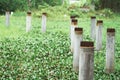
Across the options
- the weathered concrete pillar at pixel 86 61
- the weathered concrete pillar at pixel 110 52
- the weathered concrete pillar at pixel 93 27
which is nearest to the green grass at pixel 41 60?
the weathered concrete pillar at pixel 110 52

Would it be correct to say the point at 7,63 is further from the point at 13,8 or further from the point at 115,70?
the point at 13,8

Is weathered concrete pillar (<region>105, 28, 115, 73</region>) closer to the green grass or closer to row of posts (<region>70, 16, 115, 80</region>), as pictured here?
row of posts (<region>70, 16, 115, 80</region>)

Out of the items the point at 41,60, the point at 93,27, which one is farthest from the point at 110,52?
the point at 93,27

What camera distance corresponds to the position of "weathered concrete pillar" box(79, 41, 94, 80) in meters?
6.09

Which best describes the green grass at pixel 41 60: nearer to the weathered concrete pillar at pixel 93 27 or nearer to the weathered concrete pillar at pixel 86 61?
the weathered concrete pillar at pixel 93 27

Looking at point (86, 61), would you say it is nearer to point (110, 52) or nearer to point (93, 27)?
point (110, 52)

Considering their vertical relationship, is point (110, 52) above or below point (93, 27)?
below

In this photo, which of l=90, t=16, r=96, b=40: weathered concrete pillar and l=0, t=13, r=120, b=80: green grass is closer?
l=0, t=13, r=120, b=80: green grass

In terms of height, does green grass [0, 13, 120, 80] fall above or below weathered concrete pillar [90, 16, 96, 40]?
below

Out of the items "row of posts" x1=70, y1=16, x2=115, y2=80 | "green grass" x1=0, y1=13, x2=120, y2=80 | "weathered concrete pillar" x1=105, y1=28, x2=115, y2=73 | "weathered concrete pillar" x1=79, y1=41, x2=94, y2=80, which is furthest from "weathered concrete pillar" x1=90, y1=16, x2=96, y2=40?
"weathered concrete pillar" x1=79, y1=41, x2=94, y2=80

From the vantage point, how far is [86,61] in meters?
6.15

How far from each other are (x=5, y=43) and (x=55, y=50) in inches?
85.0

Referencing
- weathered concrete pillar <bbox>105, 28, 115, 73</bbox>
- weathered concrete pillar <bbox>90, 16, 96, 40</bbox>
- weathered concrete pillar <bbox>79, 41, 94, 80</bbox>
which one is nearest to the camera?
weathered concrete pillar <bbox>79, 41, 94, 80</bbox>

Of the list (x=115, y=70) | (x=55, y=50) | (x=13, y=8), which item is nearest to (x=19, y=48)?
(x=55, y=50)
